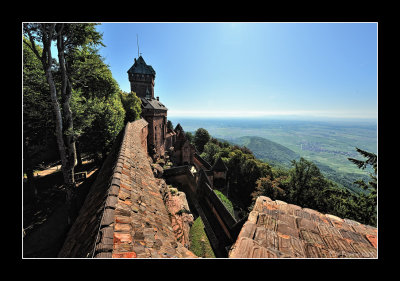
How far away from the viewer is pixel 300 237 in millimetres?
2738

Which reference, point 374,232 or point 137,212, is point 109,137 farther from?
point 374,232

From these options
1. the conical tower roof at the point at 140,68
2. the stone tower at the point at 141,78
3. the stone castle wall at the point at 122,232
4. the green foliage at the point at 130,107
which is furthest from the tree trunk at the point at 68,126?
the conical tower roof at the point at 140,68

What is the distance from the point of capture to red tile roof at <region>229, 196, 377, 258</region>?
239 centimetres

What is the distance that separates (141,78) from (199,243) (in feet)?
138

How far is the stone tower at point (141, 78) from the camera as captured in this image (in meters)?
38.6

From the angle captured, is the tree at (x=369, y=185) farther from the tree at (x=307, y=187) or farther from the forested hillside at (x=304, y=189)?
the tree at (x=307, y=187)

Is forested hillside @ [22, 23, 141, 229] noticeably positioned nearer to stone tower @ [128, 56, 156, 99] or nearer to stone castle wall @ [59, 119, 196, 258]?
stone castle wall @ [59, 119, 196, 258]

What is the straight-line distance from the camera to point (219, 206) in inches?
497

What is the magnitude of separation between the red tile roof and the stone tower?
40.4 meters

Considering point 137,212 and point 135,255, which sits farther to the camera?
point 137,212

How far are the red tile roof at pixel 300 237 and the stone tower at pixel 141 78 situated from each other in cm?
4039
